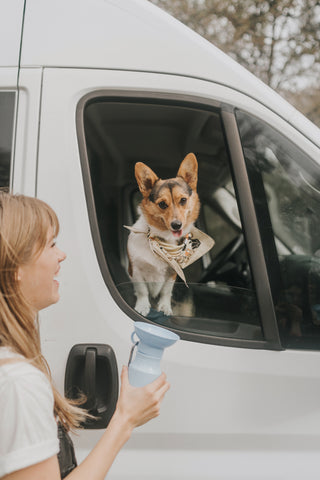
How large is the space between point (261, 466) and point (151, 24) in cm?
157

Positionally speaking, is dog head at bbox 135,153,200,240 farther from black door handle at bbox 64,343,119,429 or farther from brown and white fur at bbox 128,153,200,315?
black door handle at bbox 64,343,119,429

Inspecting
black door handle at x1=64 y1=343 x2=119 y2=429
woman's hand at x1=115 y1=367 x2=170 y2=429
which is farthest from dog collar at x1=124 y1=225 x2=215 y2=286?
woman's hand at x1=115 y1=367 x2=170 y2=429

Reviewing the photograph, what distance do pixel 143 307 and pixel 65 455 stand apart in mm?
573

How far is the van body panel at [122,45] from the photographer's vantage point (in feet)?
5.25

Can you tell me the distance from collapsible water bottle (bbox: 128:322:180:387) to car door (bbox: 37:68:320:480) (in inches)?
15.3

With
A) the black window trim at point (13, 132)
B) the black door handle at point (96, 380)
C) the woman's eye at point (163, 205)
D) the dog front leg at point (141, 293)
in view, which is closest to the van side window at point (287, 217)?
the woman's eye at point (163, 205)

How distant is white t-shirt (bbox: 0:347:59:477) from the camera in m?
0.90

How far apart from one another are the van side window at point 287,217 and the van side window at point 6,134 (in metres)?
0.78

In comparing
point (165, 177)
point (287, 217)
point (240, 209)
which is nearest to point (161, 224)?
point (165, 177)

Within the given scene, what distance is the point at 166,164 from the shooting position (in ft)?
5.43

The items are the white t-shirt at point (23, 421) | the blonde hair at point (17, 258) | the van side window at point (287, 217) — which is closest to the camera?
the white t-shirt at point (23, 421)

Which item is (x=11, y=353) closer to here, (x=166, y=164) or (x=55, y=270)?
(x=55, y=270)

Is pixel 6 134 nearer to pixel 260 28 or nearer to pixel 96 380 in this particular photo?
pixel 96 380

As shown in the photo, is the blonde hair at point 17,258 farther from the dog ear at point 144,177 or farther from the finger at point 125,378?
the dog ear at point 144,177
